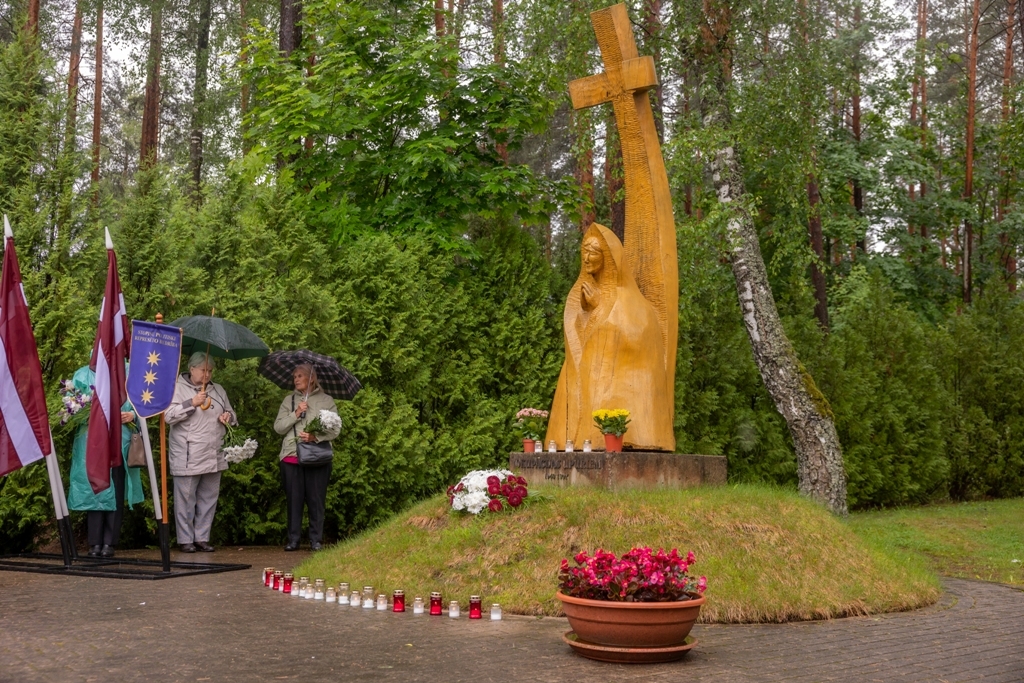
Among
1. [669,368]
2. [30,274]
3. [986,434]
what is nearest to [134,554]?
[30,274]

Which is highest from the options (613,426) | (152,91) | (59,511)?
(152,91)

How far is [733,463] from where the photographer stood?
15.8 m

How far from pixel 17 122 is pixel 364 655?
28.4ft

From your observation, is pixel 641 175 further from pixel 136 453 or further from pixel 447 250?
pixel 136 453

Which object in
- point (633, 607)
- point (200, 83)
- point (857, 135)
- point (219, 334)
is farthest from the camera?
point (857, 135)

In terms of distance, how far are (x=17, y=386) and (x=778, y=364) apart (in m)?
9.13

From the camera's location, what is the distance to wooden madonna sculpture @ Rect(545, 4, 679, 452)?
10008mm

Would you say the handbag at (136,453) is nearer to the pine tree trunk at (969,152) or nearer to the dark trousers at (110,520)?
the dark trousers at (110,520)

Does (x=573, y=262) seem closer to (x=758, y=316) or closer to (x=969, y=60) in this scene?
(x=758, y=316)

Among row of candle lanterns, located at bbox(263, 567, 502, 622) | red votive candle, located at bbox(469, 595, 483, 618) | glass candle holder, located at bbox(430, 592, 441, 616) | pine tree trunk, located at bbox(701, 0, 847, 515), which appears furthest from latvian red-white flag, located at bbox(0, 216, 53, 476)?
pine tree trunk, located at bbox(701, 0, 847, 515)

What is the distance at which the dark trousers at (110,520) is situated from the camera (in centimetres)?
1038

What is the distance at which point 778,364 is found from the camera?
1393cm

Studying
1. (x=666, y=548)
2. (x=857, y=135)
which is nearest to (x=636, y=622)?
(x=666, y=548)

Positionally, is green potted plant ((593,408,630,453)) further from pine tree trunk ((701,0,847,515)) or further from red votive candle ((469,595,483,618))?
pine tree trunk ((701,0,847,515))
